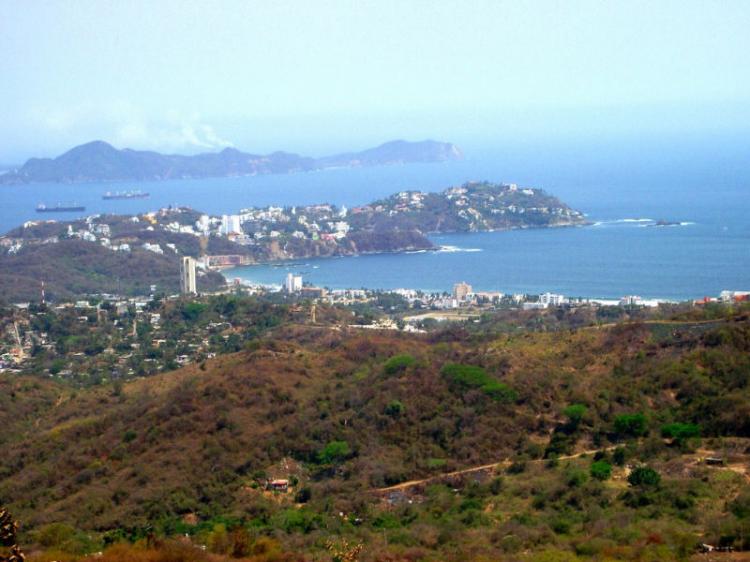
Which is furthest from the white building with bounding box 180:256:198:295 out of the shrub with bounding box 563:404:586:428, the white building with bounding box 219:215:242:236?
the shrub with bounding box 563:404:586:428

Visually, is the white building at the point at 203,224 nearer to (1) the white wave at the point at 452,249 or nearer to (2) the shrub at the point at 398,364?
(1) the white wave at the point at 452,249

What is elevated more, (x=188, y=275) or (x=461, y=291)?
(x=188, y=275)

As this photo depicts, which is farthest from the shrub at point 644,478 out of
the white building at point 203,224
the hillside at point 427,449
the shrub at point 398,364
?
the white building at point 203,224

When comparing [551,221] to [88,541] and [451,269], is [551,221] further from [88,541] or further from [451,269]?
[88,541]

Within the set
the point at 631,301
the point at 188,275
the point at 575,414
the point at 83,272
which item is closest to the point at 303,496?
the point at 575,414

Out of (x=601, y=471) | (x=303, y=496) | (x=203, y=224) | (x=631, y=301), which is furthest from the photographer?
(x=203, y=224)

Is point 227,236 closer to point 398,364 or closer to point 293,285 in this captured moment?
point 293,285
